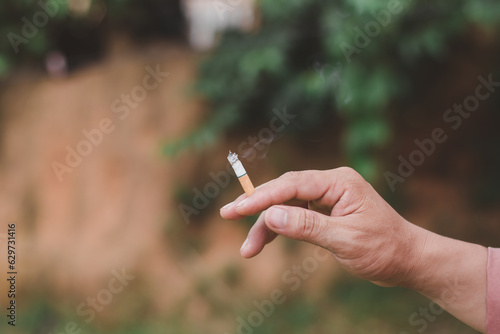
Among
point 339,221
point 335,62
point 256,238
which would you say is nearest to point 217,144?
point 335,62

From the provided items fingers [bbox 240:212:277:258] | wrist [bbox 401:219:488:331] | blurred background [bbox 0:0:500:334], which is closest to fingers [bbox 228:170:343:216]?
fingers [bbox 240:212:277:258]

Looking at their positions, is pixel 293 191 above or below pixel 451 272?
above

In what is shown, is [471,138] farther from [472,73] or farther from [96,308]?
[96,308]

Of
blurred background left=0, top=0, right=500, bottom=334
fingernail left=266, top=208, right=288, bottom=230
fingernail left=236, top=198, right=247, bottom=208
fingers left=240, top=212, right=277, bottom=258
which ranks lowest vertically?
blurred background left=0, top=0, right=500, bottom=334

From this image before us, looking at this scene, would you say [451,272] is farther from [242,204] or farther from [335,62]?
[335,62]

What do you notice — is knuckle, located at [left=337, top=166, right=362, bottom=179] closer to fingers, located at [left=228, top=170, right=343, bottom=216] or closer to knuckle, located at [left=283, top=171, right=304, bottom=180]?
fingers, located at [left=228, top=170, right=343, bottom=216]

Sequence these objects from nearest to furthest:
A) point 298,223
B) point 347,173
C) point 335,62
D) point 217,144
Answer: point 298,223
point 347,173
point 335,62
point 217,144
